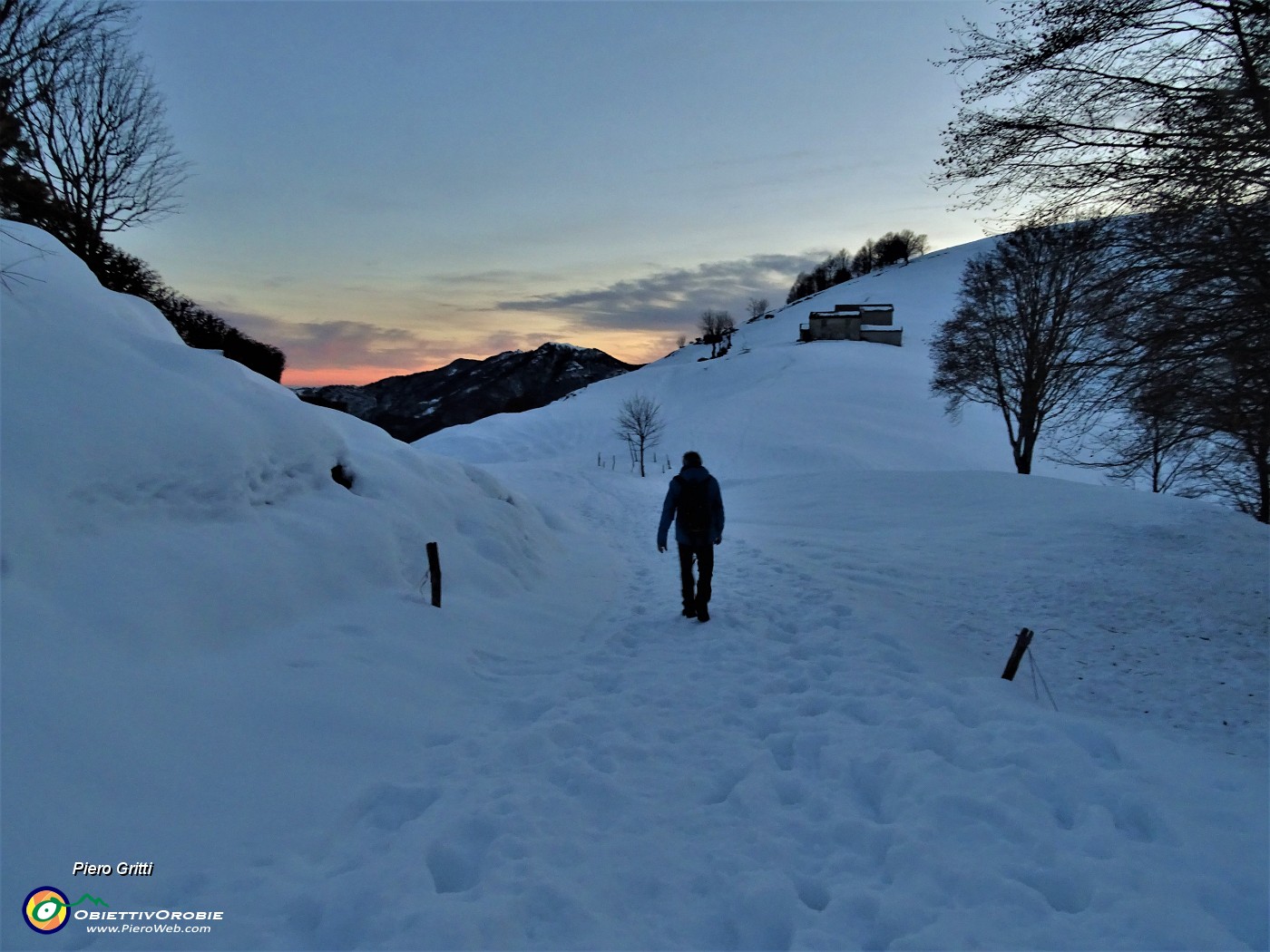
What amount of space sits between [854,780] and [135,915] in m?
4.21

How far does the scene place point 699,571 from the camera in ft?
24.8

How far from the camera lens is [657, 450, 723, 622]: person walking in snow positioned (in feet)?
24.5

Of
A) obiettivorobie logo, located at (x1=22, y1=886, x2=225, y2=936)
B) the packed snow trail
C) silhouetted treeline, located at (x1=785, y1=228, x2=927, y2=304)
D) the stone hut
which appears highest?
silhouetted treeline, located at (x1=785, y1=228, x2=927, y2=304)

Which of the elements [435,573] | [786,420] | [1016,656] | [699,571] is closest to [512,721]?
[435,573]

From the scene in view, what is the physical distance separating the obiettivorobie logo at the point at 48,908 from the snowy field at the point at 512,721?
0.05m

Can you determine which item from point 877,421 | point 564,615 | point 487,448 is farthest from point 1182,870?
point 487,448

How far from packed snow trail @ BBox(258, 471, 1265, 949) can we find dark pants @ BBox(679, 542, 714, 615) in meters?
1.82

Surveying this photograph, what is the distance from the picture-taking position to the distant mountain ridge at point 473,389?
12003cm

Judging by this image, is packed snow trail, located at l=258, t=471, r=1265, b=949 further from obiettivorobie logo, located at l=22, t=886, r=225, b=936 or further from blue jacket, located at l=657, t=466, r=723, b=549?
blue jacket, located at l=657, t=466, r=723, b=549

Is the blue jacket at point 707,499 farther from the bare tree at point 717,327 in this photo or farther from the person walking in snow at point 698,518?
the bare tree at point 717,327

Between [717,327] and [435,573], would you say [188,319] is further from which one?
[717,327]

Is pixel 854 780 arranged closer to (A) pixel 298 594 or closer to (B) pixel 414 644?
(B) pixel 414 644

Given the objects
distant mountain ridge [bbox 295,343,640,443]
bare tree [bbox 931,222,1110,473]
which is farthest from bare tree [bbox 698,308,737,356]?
bare tree [bbox 931,222,1110,473]

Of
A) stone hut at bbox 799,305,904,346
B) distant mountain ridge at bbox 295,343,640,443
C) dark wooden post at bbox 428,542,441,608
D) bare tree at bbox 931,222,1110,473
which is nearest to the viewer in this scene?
dark wooden post at bbox 428,542,441,608
